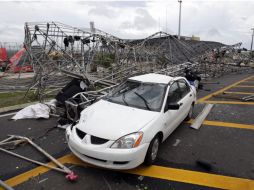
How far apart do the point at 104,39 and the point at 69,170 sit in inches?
302

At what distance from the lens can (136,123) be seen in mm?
3434

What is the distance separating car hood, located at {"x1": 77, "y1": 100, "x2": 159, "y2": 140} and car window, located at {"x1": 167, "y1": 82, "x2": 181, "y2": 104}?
719 millimetres

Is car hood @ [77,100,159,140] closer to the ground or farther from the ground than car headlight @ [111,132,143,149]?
farther from the ground

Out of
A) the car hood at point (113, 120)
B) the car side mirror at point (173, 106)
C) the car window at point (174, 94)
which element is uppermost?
the car window at point (174, 94)

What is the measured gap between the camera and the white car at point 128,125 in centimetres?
313

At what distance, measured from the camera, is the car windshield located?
13.3 feet

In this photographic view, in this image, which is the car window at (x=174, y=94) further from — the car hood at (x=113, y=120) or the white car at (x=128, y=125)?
the car hood at (x=113, y=120)

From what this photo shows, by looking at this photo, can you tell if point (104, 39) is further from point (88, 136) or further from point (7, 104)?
point (88, 136)

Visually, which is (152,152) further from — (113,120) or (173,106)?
(173,106)

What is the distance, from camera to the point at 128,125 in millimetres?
3395

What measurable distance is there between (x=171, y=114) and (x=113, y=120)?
1.33m

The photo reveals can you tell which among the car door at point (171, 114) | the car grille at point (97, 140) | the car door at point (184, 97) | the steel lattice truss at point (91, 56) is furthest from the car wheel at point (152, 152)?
the steel lattice truss at point (91, 56)

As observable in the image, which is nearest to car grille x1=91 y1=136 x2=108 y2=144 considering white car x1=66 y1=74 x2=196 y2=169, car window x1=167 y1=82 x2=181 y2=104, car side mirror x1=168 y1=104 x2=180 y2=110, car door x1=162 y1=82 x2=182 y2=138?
white car x1=66 y1=74 x2=196 y2=169

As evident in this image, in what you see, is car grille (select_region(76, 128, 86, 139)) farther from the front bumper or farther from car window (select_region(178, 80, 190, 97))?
car window (select_region(178, 80, 190, 97))
